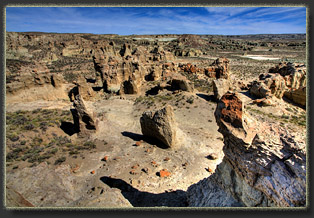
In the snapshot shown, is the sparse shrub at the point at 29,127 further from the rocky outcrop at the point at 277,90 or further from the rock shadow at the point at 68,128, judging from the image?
the rocky outcrop at the point at 277,90

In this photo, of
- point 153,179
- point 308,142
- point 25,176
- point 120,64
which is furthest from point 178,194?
point 120,64

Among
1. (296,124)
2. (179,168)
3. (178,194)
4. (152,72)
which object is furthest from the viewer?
(152,72)

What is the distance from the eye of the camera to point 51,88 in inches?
862

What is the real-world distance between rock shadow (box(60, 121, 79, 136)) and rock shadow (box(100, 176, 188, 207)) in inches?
294

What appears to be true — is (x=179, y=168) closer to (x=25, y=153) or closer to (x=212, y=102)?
(x=25, y=153)

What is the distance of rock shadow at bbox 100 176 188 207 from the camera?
312 inches

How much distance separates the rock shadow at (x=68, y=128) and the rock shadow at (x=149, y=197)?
24.5ft

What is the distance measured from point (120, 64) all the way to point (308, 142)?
96.0 ft

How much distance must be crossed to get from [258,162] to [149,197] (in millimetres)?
5546

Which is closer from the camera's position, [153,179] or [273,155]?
[273,155]

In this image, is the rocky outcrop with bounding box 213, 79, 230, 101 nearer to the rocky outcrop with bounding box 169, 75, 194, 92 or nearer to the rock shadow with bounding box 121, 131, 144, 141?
the rocky outcrop with bounding box 169, 75, 194, 92

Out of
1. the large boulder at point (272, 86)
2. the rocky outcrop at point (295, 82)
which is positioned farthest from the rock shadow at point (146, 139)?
the rocky outcrop at point (295, 82)

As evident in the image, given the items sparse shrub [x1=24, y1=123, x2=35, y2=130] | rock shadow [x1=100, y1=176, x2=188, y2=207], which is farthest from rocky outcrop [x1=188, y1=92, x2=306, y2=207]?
sparse shrub [x1=24, y1=123, x2=35, y2=130]

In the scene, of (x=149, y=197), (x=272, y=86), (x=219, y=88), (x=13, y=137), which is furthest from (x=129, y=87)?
(x=272, y=86)
